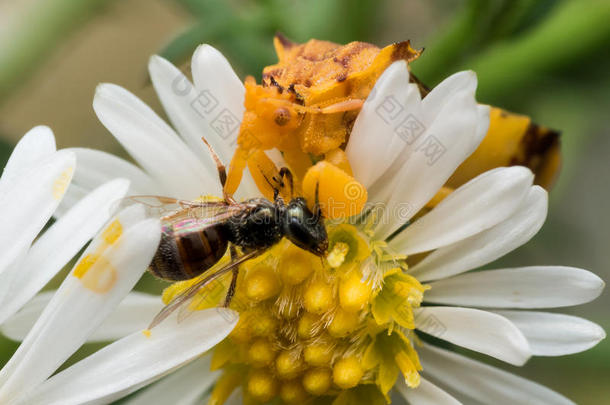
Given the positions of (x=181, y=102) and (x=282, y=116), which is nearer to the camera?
(x=282, y=116)

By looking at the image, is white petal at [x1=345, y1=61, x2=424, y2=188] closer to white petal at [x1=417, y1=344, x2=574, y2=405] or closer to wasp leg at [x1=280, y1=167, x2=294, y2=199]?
wasp leg at [x1=280, y1=167, x2=294, y2=199]

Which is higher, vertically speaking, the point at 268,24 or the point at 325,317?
the point at 268,24

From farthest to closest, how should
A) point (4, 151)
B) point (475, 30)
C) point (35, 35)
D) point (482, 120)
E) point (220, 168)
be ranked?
point (35, 35)
point (4, 151)
point (475, 30)
point (220, 168)
point (482, 120)

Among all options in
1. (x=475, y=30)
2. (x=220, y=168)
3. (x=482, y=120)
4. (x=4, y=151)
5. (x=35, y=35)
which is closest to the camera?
(x=482, y=120)

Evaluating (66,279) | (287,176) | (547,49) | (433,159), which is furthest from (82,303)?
(547,49)

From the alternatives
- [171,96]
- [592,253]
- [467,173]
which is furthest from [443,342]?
[592,253]

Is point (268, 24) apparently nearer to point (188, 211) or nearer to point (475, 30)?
point (475, 30)

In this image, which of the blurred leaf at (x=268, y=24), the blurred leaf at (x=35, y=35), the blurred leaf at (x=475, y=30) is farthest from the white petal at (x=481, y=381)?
the blurred leaf at (x=35, y=35)

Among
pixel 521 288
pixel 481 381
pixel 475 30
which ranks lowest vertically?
pixel 481 381
